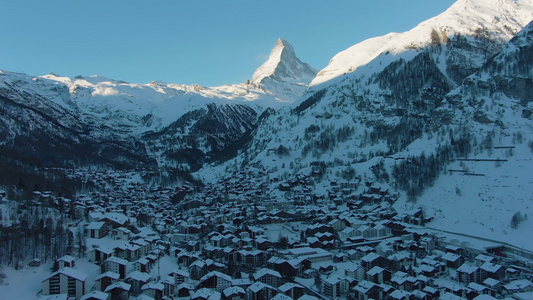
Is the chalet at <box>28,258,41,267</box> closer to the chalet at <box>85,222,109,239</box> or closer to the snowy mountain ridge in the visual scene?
the chalet at <box>85,222,109,239</box>

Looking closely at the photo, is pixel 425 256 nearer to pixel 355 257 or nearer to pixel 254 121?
pixel 355 257

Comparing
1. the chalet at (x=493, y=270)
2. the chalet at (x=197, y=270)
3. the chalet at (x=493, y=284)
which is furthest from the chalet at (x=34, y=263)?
the chalet at (x=493, y=270)

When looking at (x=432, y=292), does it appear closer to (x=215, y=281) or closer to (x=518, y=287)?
(x=518, y=287)

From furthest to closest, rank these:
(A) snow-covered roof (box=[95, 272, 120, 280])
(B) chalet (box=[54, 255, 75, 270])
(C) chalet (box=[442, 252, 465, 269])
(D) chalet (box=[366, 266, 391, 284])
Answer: (C) chalet (box=[442, 252, 465, 269]) → (D) chalet (box=[366, 266, 391, 284]) → (B) chalet (box=[54, 255, 75, 270]) → (A) snow-covered roof (box=[95, 272, 120, 280])

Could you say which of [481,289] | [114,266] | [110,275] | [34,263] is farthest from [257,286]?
[34,263]

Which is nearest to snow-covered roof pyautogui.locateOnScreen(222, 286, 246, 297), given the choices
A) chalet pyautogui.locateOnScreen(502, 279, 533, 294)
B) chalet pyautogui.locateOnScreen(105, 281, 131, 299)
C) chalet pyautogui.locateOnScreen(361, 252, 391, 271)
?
chalet pyautogui.locateOnScreen(105, 281, 131, 299)

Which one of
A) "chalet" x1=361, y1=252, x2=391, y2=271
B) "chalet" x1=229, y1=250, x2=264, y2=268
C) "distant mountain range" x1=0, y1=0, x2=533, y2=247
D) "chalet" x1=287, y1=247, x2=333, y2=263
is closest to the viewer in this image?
"chalet" x1=361, y1=252, x2=391, y2=271
